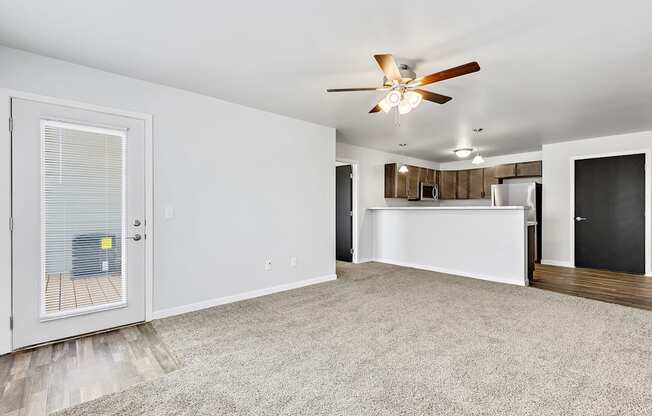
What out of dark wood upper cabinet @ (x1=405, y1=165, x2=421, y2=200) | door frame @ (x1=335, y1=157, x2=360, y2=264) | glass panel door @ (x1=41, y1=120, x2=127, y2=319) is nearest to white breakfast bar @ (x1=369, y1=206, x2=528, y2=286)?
door frame @ (x1=335, y1=157, x2=360, y2=264)

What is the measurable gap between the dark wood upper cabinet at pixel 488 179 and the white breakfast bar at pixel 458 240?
252 centimetres

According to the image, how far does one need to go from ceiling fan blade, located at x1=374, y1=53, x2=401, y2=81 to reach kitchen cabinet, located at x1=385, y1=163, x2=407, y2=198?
416cm

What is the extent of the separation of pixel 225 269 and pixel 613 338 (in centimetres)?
372

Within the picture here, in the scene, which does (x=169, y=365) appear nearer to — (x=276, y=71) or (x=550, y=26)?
(x=276, y=71)

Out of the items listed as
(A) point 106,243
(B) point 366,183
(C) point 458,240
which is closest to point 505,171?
(C) point 458,240

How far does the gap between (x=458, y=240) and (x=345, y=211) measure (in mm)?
2170

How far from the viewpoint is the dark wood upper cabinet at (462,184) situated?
24.5 ft

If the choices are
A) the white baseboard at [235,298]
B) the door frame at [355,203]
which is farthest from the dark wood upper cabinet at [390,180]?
the white baseboard at [235,298]

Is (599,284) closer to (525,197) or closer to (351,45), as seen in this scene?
(525,197)

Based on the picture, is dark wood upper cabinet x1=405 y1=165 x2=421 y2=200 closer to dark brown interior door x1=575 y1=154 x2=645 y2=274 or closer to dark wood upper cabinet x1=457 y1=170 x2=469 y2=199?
dark wood upper cabinet x1=457 y1=170 x2=469 y2=199

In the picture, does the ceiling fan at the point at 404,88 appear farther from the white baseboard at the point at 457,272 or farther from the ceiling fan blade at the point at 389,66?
the white baseboard at the point at 457,272

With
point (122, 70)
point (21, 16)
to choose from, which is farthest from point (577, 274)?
point (21, 16)

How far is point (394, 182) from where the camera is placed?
21.1 ft

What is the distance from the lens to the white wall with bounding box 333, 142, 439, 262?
235 inches
